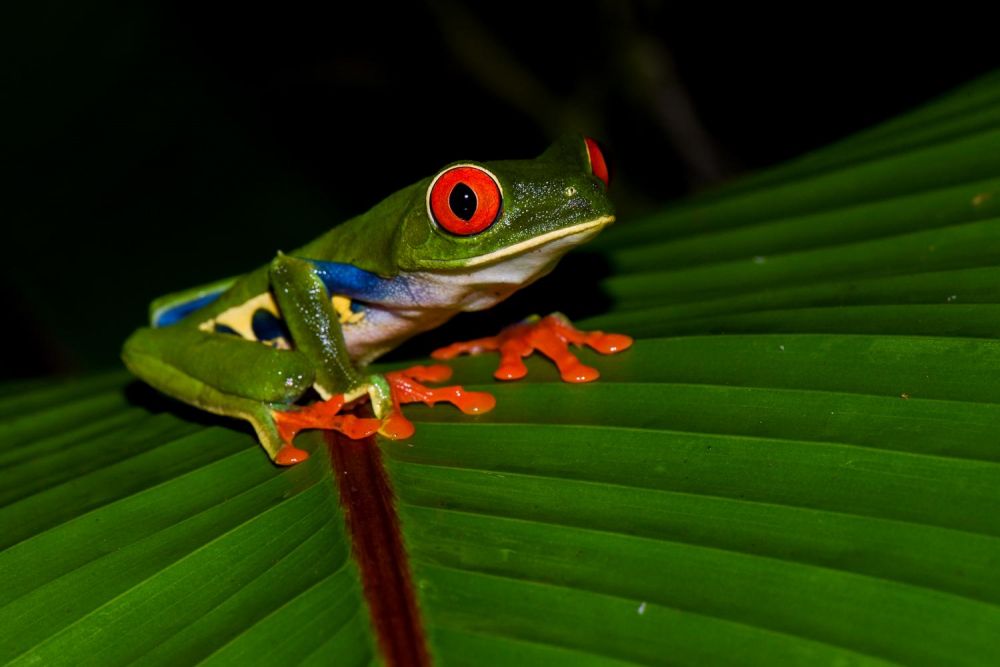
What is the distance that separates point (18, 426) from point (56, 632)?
1.04 metres

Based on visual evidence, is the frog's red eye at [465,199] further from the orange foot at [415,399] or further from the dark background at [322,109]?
the dark background at [322,109]

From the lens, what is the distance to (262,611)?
1530mm

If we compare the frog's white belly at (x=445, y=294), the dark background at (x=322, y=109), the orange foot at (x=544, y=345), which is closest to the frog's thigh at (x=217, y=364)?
the frog's white belly at (x=445, y=294)

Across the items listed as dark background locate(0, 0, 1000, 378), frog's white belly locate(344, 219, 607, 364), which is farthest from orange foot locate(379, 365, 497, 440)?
dark background locate(0, 0, 1000, 378)

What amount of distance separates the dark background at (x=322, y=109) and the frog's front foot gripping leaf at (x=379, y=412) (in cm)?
194

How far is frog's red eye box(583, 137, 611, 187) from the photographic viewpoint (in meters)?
2.41

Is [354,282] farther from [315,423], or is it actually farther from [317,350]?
[315,423]

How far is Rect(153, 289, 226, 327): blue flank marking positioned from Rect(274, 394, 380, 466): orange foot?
0.74 metres

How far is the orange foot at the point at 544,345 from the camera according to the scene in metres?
2.23

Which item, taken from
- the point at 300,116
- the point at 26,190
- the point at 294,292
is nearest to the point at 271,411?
the point at 294,292

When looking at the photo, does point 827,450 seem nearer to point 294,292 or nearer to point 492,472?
point 492,472

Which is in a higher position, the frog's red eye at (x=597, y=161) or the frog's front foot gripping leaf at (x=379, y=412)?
the frog's red eye at (x=597, y=161)

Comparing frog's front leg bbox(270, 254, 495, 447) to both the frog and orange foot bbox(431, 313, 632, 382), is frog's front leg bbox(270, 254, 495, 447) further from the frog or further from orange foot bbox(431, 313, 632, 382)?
orange foot bbox(431, 313, 632, 382)

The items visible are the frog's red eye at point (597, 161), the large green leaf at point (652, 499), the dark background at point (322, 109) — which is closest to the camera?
the large green leaf at point (652, 499)
